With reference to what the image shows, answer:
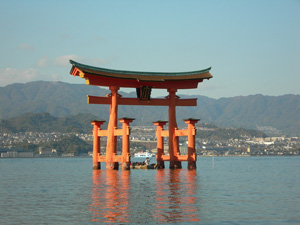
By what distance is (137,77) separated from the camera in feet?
185

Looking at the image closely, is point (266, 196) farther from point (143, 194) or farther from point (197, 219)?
point (197, 219)

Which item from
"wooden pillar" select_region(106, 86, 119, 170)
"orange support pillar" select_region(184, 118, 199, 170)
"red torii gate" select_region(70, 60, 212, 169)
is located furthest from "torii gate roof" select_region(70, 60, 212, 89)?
"orange support pillar" select_region(184, 118, 199, 170)

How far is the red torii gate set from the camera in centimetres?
5372

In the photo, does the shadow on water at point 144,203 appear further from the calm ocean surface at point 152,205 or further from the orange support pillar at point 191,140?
the orange support pillar at point 191,140

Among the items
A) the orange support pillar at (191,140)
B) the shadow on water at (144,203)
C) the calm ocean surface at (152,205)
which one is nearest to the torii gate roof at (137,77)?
the orange support pillar at (191,140)

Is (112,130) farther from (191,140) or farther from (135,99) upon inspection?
(191,140)

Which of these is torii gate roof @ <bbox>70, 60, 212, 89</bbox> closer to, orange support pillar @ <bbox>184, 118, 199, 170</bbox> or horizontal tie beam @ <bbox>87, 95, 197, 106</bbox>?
horizontal tie beam @ <bbox>87, 95, 197, 106</bbox>

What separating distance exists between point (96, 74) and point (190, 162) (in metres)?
14.3

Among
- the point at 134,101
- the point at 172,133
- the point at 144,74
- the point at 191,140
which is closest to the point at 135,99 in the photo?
the point at 134,101

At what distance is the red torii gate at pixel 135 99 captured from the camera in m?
53.7

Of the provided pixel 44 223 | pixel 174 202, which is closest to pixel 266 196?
pixel 174 202

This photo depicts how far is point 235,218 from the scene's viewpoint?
76.4ft

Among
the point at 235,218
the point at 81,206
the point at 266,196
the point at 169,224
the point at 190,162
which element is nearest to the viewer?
the point at 169,224

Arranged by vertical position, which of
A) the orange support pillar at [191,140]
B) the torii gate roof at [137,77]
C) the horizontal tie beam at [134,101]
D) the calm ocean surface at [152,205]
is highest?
the torii gate roof at [137,77]
